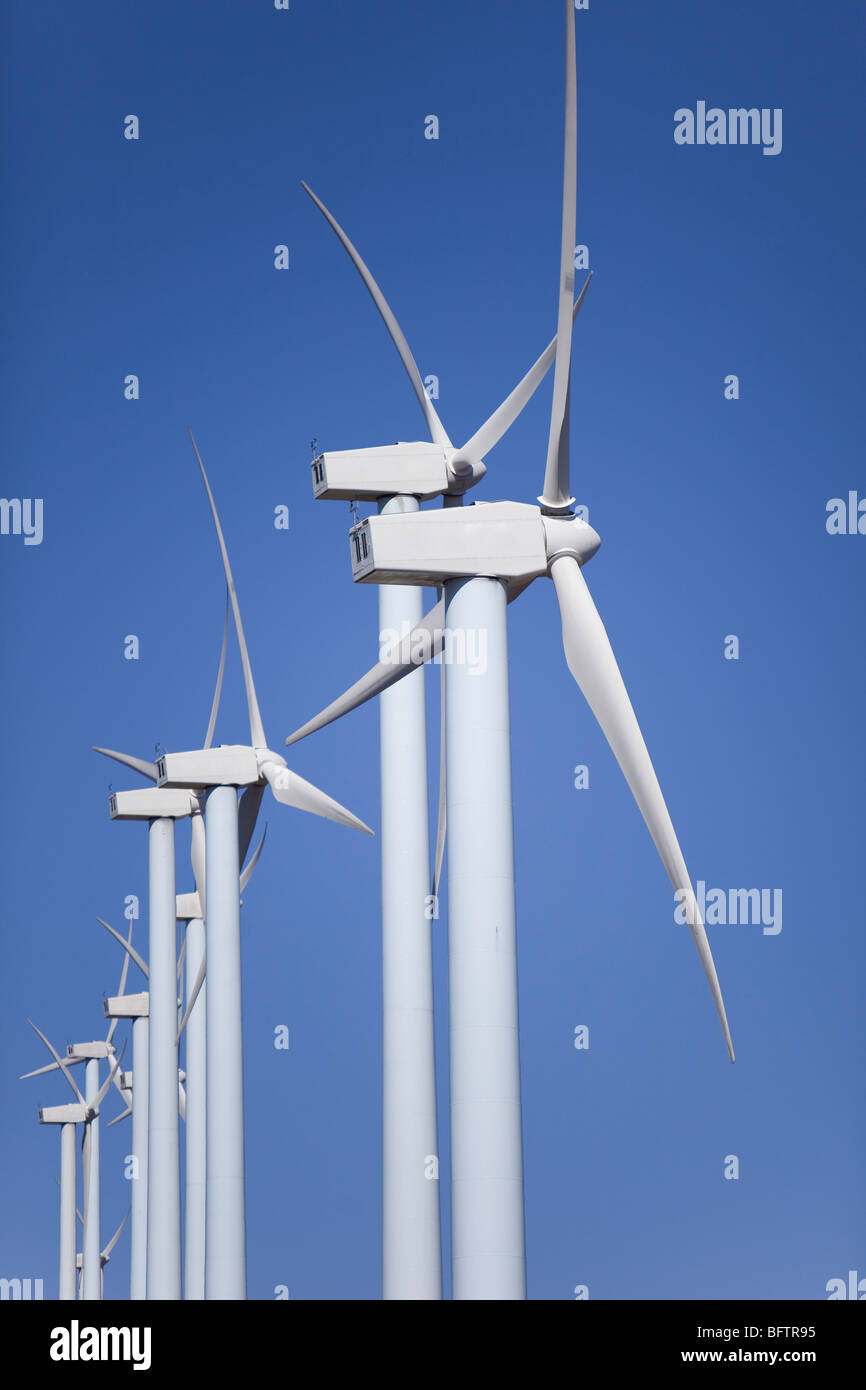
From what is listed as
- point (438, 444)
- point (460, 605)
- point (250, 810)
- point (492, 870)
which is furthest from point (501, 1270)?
point (250, 810)

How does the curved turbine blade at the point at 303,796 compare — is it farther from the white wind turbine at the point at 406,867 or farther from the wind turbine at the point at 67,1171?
the wind turbine at the point at 67,1171

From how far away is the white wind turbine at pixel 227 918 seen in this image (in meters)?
48.0

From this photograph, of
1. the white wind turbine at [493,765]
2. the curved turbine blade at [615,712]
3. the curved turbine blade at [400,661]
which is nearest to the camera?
the curved turbine blade at [615,712]

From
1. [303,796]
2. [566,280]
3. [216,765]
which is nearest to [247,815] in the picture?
[216,765]

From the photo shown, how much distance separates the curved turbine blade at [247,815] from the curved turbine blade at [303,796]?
0.79 meters

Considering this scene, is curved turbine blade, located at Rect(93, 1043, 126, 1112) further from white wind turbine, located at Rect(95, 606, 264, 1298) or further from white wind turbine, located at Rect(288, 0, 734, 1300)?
white wind turbine, located at Rect(288, 0, 734, 1300)

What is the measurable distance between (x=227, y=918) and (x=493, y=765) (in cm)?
2303

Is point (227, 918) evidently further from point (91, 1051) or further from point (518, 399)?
point (91, 1051)

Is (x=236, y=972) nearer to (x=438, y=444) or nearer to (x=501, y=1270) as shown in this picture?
(x=438, y=444)

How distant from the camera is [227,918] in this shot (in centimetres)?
5088

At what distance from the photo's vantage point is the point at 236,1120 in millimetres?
49062

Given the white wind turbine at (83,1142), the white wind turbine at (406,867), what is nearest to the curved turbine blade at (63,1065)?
the white wind turbine at (83,1142)

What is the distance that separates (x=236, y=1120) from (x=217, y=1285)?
3.90m
